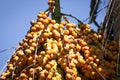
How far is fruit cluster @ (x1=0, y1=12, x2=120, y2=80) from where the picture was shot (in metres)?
3.28

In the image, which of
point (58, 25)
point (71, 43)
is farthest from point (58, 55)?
point (58, 25)

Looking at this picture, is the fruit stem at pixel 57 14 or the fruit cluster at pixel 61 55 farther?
the fruit stem at pixel 57 14

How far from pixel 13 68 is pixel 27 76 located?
24 cm

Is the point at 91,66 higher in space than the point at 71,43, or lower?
lower

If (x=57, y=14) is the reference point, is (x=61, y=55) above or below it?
below

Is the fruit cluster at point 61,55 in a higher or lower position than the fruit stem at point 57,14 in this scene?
lower

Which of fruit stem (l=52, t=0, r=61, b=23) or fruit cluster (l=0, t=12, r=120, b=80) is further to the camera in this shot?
fruit stem (l=52, t=0, r=61, b=23)

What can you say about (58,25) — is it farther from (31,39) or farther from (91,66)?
(91,66)

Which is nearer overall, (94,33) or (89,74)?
(89,74)

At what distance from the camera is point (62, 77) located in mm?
3252

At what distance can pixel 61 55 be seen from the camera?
340 centimetres

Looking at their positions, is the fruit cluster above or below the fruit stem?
below

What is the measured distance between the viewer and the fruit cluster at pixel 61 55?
3281mm

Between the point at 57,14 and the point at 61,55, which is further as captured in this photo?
the point at 57,14
